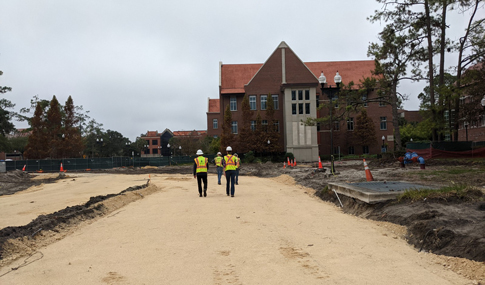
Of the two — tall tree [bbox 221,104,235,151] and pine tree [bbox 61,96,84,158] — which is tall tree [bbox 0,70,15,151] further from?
tall tree [bbox 221,104,235,151]

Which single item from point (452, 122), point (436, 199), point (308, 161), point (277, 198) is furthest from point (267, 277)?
point (308, 161)

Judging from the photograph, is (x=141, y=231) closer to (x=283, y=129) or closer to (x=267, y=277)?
(x=267, y=277)

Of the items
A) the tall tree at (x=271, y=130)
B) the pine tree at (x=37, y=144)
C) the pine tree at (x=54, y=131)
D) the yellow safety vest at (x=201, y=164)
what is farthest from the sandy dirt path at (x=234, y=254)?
the pine tree at (x=37, y=144)

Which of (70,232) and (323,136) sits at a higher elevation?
(323,136)

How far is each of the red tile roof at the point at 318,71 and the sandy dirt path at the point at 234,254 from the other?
52.6 meters

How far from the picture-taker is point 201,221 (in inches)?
380

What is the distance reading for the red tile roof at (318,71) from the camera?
6220 cm

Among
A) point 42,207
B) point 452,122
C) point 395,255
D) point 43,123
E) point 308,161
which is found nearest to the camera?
point 395,255

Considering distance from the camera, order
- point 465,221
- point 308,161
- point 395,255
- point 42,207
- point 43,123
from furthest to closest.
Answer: point 43,123
point 308,161
point 42,207
point 465,221
point 395,255

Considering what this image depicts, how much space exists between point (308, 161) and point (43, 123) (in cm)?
4667

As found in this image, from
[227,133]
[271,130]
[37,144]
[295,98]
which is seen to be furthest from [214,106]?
[37,144]

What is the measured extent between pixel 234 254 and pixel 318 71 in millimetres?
61604

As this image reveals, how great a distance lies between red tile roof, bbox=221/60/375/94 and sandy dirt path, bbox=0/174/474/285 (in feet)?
172

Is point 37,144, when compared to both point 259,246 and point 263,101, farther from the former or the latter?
point 259,246
